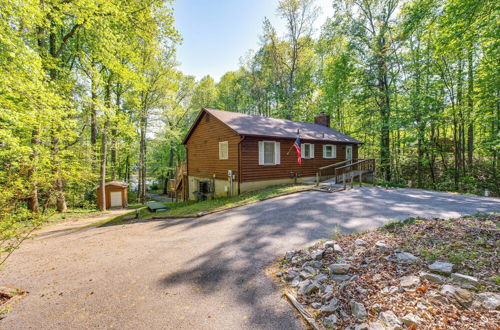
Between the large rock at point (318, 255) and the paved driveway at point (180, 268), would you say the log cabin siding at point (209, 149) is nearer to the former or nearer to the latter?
the paved driveway at point (180, 268)

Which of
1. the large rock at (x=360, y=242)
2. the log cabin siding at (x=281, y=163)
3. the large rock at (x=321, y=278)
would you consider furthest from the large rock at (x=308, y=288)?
the log cabin siding at (x=281, y=163)

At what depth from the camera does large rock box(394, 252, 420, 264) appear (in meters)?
3.46

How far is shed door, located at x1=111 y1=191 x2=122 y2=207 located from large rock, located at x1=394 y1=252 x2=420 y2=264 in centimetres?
2142

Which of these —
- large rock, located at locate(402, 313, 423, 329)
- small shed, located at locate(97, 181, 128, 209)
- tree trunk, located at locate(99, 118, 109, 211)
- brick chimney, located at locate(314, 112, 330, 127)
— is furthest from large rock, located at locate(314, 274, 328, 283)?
small shed, located at locate(97, 181, 128, 209)

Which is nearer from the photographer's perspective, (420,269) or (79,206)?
(420,269)

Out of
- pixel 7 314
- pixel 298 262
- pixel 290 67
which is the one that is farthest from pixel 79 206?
pixel 290 67

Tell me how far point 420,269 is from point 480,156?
68.8 feet

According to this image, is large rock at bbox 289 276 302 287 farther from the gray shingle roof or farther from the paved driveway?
the gray shingle roof

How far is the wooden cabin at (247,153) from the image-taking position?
12.7m

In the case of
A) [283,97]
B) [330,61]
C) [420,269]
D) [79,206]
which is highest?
[330,61]

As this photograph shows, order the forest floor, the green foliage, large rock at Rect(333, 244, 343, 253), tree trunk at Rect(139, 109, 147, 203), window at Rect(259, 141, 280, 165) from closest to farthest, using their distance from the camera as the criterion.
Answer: the forest floor, large rock at Rect(333, 244, 343, 253), the green foliage, window at Rect(259, 141, 280, 165), tree trunk at Rect(139, 109, 147, 203)

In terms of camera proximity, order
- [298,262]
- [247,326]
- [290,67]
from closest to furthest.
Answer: [247,326], [298,262], [290,67]

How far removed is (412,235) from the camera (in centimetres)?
454

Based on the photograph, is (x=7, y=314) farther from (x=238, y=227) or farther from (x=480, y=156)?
(x=480, y=156)
